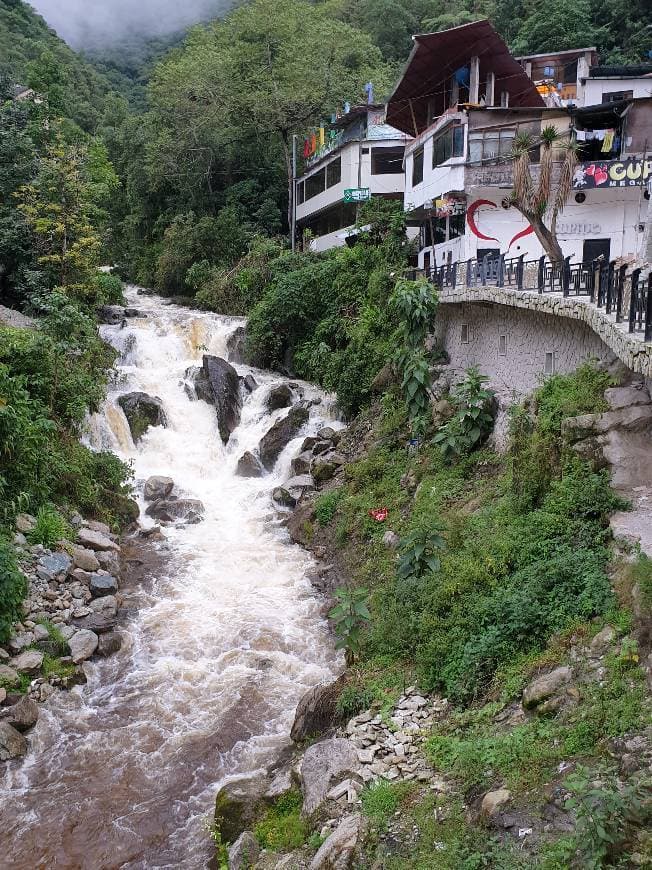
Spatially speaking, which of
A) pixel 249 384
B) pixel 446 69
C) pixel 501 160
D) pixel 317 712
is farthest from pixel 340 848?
pixel 446 69

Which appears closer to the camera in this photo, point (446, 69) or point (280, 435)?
point (280, 435)

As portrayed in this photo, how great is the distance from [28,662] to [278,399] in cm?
1319

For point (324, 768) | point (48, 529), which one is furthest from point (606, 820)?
point (48, 529)

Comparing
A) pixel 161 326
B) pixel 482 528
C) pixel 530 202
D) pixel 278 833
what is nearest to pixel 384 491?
pixel 482 528

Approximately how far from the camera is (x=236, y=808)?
8.48 m

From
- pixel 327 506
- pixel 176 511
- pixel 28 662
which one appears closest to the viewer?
pixel 28 662

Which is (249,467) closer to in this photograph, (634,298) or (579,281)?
(579,281)

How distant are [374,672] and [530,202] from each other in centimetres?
1153

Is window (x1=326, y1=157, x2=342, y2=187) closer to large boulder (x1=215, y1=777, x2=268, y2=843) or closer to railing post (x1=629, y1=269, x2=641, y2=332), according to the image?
railing post (x1=629, y1=269, x2=641, y2=332)

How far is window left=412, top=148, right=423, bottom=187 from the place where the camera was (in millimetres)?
25109

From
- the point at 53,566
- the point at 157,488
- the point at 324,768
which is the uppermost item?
the point at 157,488

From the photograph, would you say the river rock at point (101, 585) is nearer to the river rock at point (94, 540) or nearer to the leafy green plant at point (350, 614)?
the river rock at point (94, 540)

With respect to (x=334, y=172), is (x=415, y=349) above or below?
below

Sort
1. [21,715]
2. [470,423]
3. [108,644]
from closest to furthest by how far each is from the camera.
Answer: [21,715]
[108,644]
[470,423]
